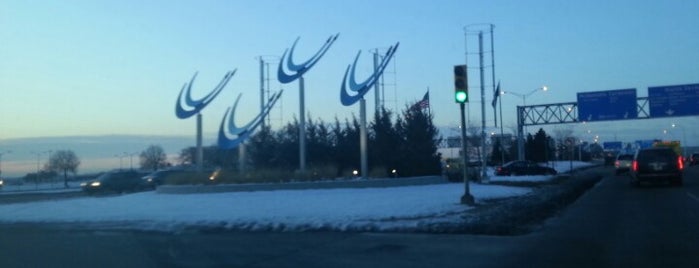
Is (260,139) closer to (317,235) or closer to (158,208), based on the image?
(158,208)

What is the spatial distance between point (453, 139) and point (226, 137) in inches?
2289

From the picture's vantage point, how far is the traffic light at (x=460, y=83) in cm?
2423

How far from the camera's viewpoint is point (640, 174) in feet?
122

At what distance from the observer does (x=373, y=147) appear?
1809 inches

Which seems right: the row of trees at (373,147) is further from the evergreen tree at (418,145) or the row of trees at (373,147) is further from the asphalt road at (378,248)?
the asphalt road at (378,248)

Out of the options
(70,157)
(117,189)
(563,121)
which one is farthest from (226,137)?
(70,157)

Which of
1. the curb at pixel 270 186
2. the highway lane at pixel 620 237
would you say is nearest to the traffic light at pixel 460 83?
the highway lane at pixel 620 237

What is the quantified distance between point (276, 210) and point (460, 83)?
6571 millimetres

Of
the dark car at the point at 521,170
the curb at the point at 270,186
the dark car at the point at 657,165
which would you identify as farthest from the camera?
the dark car at the point at 521,170

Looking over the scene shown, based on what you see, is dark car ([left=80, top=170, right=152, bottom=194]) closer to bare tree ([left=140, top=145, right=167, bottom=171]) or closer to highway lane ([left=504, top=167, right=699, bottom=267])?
highway lane ([left=504, top=167, right=699, bottom=267])

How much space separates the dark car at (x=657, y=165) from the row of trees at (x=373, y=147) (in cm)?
1207

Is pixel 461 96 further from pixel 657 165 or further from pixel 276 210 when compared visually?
pixel 657 165

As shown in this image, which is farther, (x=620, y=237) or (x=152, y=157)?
(x=152, y=157)

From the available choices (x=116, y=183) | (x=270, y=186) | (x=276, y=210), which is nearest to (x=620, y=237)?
(x=276, y=210)
